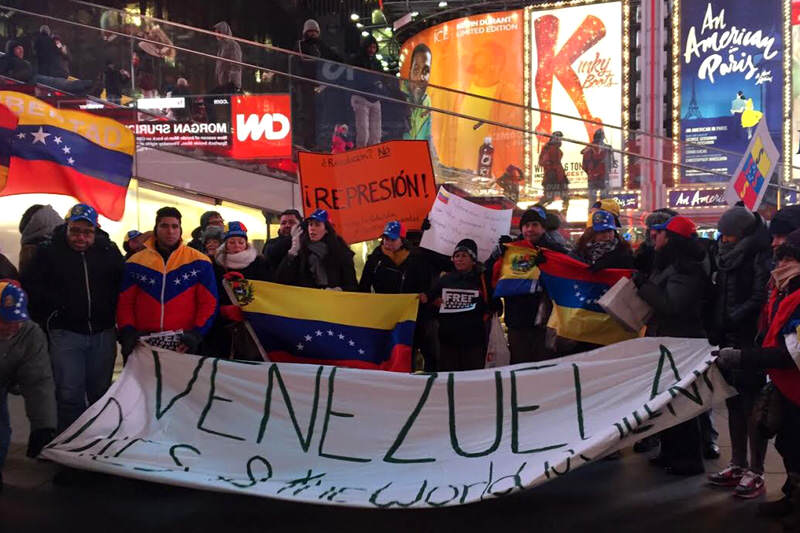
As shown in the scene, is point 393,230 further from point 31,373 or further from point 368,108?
point 368,108

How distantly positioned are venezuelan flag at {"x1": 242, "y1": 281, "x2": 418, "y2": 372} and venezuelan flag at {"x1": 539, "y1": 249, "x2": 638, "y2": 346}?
106cm

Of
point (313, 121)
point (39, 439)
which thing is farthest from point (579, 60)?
point (39, 439)

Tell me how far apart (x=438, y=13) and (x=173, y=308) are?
20.4 meters

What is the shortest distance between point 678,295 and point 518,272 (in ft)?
4.53

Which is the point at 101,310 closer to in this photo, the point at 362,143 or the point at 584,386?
the point at 584,386

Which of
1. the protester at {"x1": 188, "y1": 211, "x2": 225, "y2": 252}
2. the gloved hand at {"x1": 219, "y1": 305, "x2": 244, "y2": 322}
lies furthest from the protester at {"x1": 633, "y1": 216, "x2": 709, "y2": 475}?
the protester at {"x1": 188, "y1": 211, "x2": 225, "y2": 252}

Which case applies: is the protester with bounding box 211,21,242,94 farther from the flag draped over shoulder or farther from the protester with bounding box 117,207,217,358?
the flag draped over shoulder

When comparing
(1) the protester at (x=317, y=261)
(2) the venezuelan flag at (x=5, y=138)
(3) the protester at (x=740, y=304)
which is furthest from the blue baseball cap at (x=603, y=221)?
(2) the venezuelan flag at (x=5, y=138)

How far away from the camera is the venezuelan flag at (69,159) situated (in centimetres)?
836

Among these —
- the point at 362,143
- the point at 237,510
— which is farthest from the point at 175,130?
the point at 237,510

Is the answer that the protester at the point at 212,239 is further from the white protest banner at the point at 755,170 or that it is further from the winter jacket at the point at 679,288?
the white protest banner at the point at 755,170

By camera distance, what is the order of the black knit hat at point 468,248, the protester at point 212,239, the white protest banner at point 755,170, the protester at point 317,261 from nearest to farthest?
the black knit hat at point 468,248 < the protester at point 317,261 < the protester at point 212,239 < the white protest banner at point 755,170

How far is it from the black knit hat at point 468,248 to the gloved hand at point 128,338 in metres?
2.47

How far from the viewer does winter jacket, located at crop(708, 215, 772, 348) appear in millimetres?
6027
